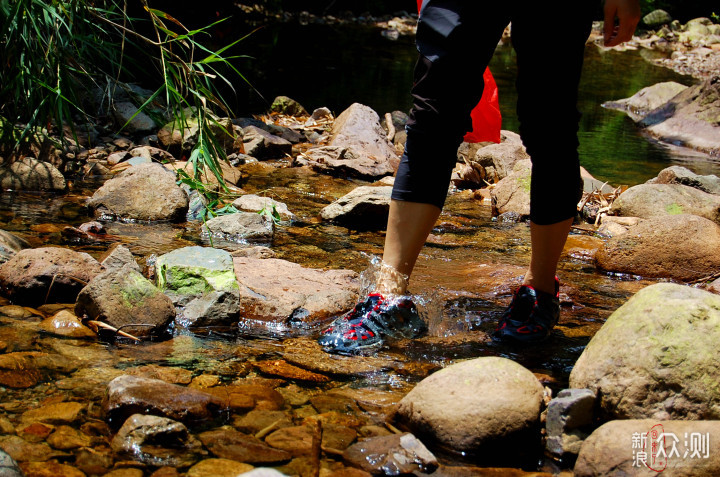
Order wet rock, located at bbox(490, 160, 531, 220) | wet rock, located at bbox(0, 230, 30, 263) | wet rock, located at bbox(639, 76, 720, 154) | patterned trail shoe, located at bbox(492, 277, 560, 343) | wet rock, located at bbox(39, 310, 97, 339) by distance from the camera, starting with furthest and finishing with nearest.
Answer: wet rock, located at bbox(639, 76, 720, 154)
wet rock, located at bbox(490, 160, 531, 220)
wet rock, located at bbox(0, 230, 30, 263)
patterned trail shoe, located at bbox(492, 277, 560, 343)
wet rock, located at bbox(39, 310, 97, 339)

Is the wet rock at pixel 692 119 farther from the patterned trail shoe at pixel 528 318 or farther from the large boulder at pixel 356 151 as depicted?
the patterned trail shoe at pixel 528 318

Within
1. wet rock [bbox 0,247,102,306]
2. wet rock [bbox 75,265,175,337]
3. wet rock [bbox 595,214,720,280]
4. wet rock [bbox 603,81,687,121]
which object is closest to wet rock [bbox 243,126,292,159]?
wet rock [bbox 595,214,720,280]

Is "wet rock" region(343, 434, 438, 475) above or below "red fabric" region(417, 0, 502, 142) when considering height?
below

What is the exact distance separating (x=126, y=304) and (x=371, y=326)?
0.80 metres

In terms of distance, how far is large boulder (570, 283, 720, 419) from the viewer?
1.69 meters

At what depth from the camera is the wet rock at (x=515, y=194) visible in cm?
448

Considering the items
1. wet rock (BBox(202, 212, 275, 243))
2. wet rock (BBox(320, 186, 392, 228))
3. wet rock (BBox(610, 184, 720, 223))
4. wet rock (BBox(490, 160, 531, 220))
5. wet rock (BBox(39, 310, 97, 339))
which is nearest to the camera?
wet rock (BBox(39, 310, 97, 339))

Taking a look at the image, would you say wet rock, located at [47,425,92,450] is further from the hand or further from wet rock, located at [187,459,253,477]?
the hand

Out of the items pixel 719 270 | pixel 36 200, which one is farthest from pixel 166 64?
pixel 719 270

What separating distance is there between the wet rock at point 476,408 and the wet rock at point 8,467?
0.89 meters

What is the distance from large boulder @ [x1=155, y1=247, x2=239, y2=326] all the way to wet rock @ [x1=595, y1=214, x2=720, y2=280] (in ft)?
6.47

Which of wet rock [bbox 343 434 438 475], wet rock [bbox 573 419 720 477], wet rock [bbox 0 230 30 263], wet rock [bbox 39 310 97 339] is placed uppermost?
wet rock [bbox 573 419 720 477]

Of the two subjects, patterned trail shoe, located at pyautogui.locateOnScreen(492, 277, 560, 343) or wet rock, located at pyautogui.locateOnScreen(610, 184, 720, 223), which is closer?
patterned trail shoe, located at pyautogui.locateOnScreen(492, 277, 560, 343)

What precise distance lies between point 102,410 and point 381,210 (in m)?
2.45
